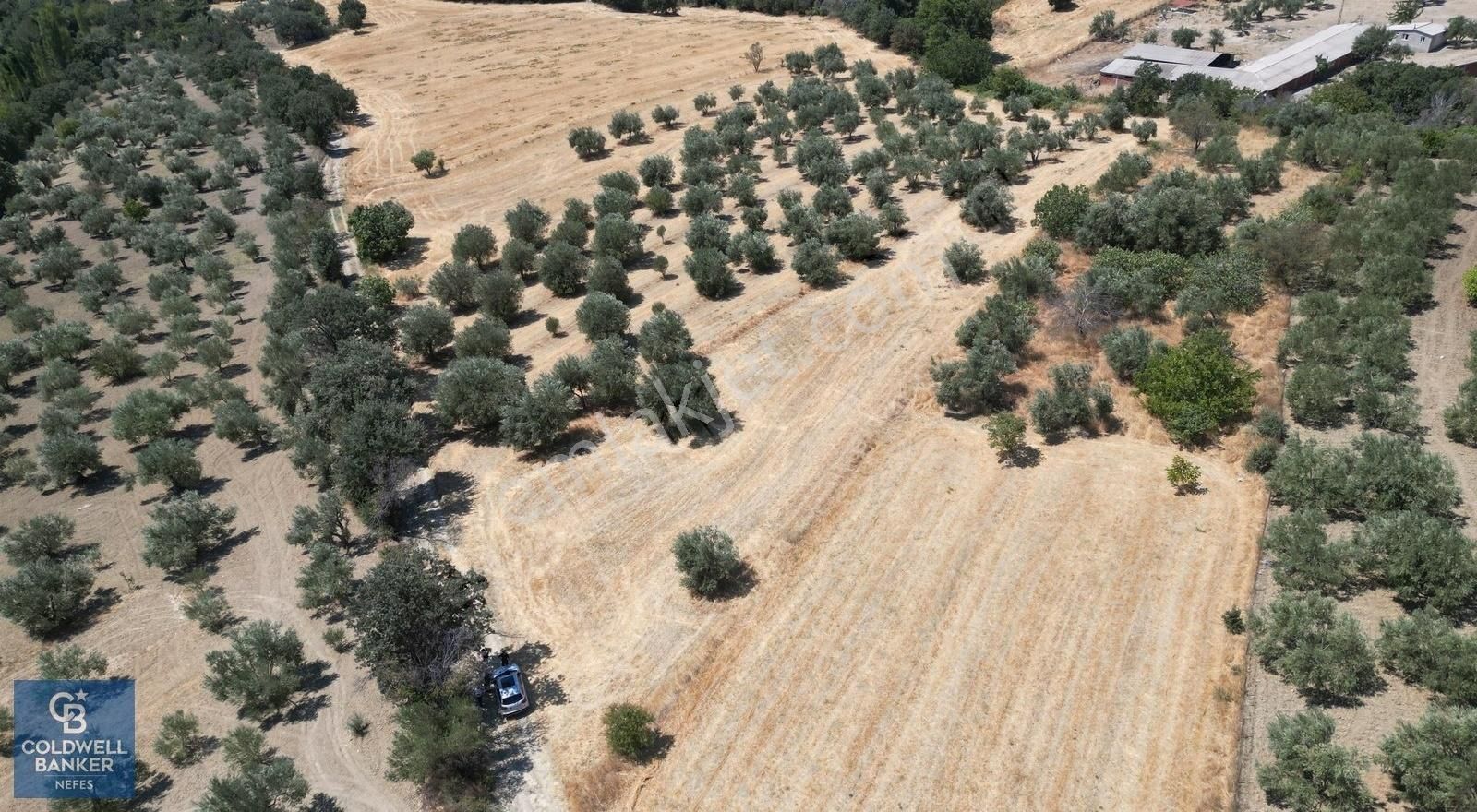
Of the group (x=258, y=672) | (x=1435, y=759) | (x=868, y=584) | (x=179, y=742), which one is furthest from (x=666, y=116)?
(x=1435, y=759)

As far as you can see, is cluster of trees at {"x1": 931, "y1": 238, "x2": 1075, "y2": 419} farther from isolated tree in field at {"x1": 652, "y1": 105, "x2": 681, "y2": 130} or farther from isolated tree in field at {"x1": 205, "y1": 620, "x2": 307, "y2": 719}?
isolated tree in field at {"x1": 652, "y1": 105, "x2": 681, "y2": 130}

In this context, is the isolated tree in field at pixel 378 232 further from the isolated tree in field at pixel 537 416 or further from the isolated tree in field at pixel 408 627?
the isolated tree in field at pixel 408 627

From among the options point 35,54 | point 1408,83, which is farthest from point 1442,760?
point 35,54

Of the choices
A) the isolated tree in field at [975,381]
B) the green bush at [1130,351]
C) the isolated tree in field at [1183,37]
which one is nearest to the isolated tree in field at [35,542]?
the isolated tree in field at [975,381]

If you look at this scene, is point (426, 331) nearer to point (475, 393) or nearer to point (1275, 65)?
point (475, 393)

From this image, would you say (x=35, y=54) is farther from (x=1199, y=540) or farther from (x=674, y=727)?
(x=1199, y=540)

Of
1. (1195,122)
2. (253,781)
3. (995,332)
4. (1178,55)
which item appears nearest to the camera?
(253,781)
